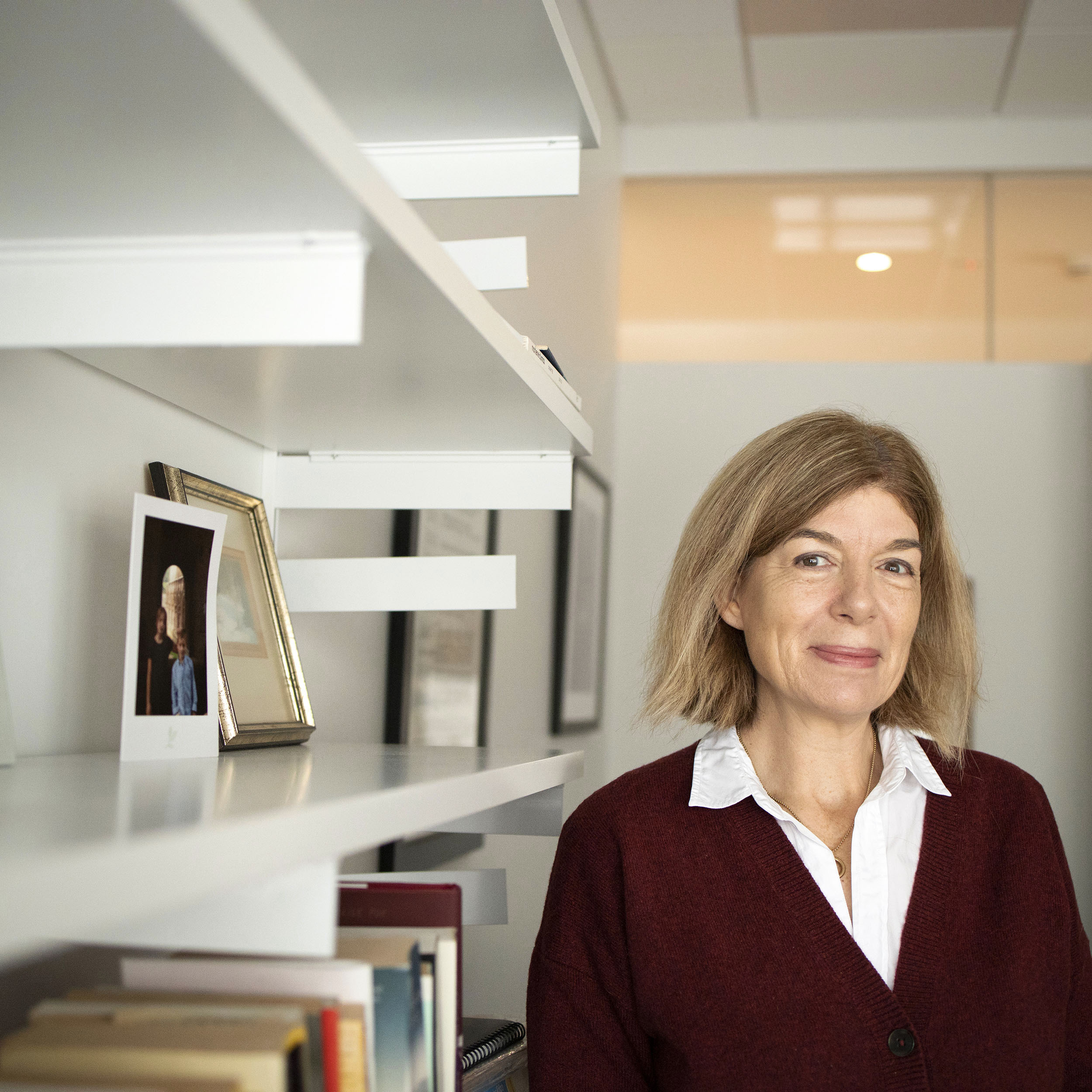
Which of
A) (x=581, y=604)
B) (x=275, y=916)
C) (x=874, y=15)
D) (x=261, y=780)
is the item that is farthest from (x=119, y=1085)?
(x=874, y=15)

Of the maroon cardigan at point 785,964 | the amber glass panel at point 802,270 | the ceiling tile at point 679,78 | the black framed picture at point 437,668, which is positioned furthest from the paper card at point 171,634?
the amber glass panel at point 802,270

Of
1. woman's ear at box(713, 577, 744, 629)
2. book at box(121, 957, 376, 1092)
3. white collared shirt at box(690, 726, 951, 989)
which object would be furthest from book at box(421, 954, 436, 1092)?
woman's ear at box(713, 577, 744, 629)

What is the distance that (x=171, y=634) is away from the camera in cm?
93

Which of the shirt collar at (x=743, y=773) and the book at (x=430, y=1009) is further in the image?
the shirt collar at (x=743, y=773)

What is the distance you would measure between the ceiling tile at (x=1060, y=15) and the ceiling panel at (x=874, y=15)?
22mm

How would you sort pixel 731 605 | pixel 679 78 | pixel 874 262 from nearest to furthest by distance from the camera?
pixel 731 605 < pixel 679 78 < pixel 874 262

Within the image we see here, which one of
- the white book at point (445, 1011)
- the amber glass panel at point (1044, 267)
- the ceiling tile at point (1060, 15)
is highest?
the ceiling tile at point (1060, 15)

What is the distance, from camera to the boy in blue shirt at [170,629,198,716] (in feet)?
3.03

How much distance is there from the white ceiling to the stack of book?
3009 mm

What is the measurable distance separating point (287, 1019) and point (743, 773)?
0.86 metres

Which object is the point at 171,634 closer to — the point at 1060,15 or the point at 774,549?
the point at 774,549

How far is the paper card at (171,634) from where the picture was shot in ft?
2.87

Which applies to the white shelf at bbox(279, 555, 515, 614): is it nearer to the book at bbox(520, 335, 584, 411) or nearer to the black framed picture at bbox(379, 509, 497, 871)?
the book at bbox(520, 335, 584, 411)

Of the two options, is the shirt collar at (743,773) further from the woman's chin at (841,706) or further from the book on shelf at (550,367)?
the book on shelf at (550,367)
